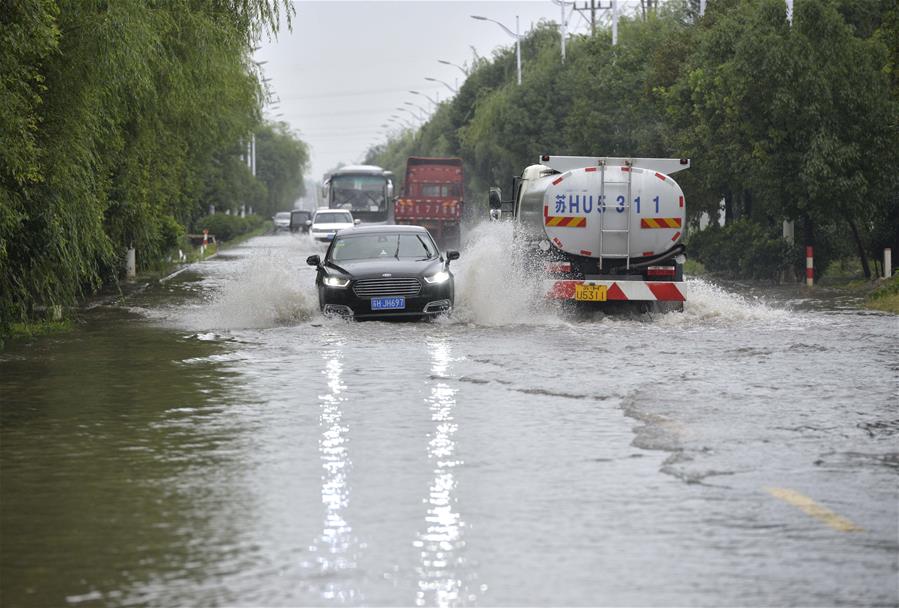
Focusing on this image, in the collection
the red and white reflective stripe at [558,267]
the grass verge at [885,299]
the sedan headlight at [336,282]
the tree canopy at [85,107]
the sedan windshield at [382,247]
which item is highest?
the tree canopy at [85,107]

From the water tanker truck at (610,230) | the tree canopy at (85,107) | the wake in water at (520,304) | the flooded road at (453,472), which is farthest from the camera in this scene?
the water tanker truck at (610,230)

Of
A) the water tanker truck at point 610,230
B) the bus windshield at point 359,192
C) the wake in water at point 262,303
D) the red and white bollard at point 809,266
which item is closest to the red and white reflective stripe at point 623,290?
the water tanker truck at point 610,230

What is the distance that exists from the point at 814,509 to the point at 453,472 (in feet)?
7.46

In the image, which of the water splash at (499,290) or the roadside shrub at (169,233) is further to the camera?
the roadside shrub at (169,233)

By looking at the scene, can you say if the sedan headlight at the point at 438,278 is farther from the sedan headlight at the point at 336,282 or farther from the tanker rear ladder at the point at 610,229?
the tanker rear ladder at the point at 610,229

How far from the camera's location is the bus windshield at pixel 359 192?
260ft

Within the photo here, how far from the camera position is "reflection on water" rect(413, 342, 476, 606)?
22.1ft

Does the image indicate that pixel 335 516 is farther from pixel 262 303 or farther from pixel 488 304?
pixel 262 303

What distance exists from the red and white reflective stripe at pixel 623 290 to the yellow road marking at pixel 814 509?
14.4 m

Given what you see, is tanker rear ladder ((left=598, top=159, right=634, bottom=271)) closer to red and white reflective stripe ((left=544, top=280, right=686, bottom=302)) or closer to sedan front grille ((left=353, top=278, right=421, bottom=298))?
red and white reflective stripe ((left=544, top=280, right=686, bottom=302))

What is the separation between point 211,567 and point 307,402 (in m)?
6.26

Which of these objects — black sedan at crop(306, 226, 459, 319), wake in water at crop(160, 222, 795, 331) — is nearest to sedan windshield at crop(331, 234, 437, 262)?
black sedan at crop(306, 226, 459, 319)

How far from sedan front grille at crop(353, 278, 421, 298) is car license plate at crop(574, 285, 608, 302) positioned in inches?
97.9

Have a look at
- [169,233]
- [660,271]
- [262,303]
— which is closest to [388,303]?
[262,303]
